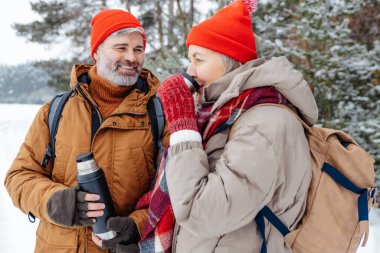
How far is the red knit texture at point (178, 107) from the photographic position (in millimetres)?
1534

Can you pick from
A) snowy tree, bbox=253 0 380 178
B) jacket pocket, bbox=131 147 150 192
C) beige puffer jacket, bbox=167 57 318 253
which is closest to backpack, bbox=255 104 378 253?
beige puffer jacket, bbox=167 57 318 253

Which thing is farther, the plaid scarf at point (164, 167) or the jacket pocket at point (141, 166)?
the jacket pocket at point (141, 166)

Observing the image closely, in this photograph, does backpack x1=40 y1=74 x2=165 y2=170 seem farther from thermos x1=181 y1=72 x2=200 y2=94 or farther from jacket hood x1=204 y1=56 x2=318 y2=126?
jacket hood x1=204 y1=56 x2=318 y2=126

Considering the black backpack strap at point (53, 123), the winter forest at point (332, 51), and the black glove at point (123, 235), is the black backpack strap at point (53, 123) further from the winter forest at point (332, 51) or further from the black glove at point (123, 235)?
the winter forest at point (332, 51)

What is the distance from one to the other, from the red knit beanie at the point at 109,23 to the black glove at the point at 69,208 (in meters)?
0.98

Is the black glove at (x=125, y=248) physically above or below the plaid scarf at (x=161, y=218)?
below

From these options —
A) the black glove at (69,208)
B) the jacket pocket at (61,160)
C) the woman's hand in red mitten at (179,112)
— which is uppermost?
the woman's hand in red mitten at (179,112)

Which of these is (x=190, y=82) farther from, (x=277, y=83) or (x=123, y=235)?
(x=123, y=235)

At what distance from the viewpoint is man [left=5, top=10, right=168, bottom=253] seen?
1980mm

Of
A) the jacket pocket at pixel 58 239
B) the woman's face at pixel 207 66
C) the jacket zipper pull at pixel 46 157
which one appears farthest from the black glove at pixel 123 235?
the woman's face at pixel 207 66

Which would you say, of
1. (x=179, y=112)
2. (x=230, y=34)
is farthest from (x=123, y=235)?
(x=230, y=34)

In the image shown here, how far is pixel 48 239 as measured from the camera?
2049 mm

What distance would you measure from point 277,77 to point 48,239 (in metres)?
1.53

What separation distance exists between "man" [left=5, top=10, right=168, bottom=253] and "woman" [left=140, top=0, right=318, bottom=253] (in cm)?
48
